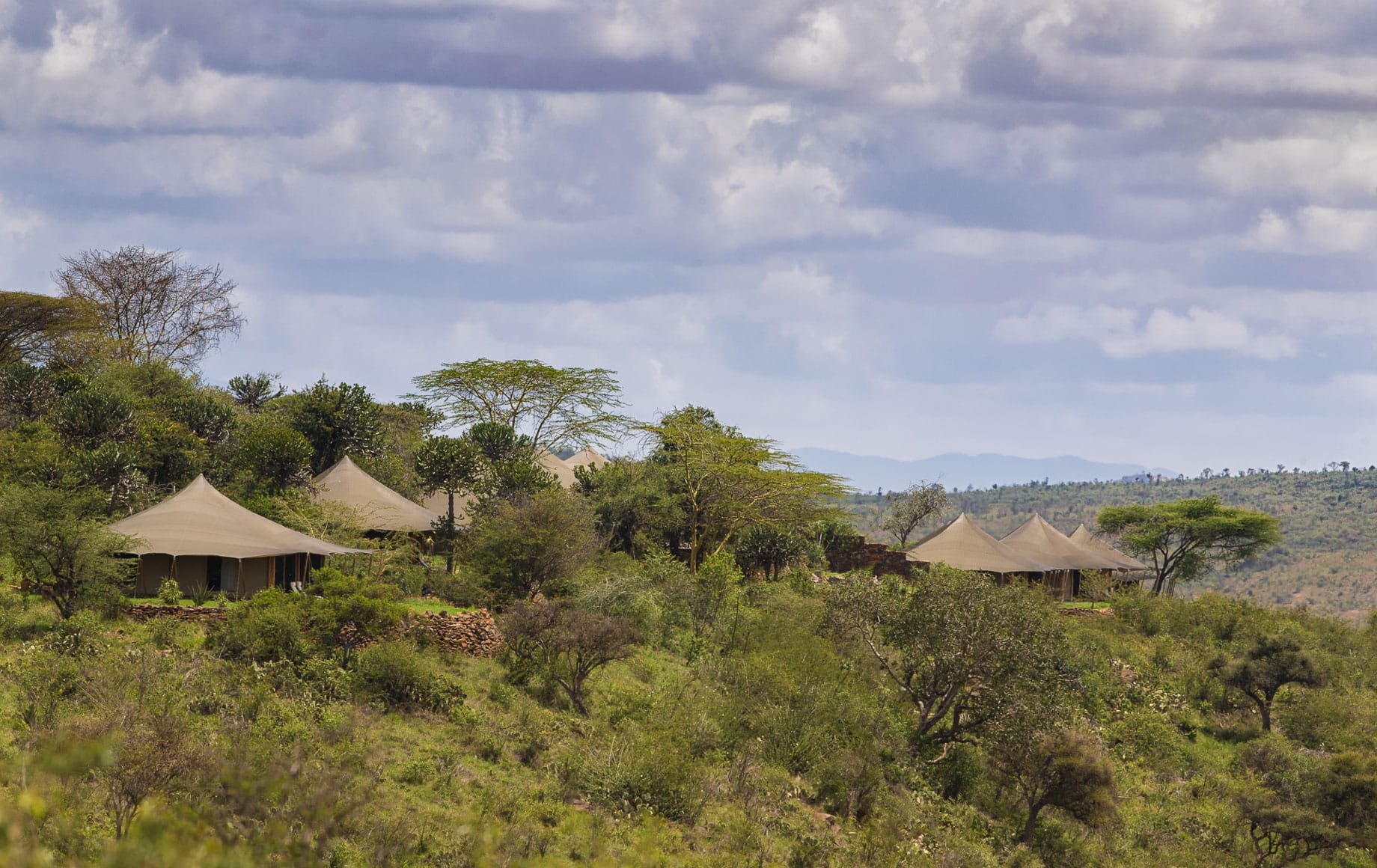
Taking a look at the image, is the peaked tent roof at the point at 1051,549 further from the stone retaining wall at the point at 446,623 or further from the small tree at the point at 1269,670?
the stone retaining wall at the point at 446,623

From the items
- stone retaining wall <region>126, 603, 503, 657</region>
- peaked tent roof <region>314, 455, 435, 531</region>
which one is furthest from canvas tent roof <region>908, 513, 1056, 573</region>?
stone retaining wall <region>126, 603, 503, 657</region>

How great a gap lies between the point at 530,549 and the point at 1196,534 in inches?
1617

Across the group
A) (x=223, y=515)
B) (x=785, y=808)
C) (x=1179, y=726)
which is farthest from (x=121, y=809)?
(x=1179, y=726)

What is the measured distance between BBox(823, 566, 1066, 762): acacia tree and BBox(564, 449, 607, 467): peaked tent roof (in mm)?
37533

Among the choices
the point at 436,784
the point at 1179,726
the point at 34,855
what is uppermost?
the point at 34,855

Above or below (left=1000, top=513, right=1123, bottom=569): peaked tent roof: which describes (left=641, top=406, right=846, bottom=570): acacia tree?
above

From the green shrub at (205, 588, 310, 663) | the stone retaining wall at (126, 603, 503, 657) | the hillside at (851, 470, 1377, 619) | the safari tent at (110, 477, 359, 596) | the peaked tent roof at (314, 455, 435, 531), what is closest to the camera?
the green shrub at (205, 588, 310, 663)

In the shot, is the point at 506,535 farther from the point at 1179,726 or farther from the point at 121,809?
the point at 1179,726

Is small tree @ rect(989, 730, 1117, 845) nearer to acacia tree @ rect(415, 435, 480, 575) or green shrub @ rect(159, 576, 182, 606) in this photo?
acacia tree @ rect(415, 435, 480, 575)

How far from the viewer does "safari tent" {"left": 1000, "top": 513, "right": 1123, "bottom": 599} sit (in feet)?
165

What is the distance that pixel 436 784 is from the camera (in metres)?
19.0

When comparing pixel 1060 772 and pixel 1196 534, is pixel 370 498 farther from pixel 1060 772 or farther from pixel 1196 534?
pixel 1196 534

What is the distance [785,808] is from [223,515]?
55.9ft

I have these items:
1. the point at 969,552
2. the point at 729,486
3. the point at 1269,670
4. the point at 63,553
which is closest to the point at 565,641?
the point at 63,553
